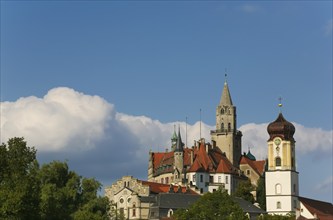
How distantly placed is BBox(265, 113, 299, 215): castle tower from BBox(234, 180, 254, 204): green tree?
10.9 m

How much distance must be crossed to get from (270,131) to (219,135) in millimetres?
29407

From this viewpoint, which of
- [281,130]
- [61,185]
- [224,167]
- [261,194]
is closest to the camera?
[61,185]

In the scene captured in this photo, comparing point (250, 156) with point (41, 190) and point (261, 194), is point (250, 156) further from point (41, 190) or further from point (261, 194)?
point (41, 190)

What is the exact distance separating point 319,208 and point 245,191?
51.1ft

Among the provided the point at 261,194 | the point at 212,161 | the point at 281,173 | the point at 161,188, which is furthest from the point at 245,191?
the point at 281,173

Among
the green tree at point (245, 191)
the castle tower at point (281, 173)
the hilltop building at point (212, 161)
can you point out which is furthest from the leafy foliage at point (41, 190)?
the hilltop building at point (212, 161)

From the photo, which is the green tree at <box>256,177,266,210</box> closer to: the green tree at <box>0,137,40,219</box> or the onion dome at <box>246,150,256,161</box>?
the onion dome at <box>246,150,256,161</box>

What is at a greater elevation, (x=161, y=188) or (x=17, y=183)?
(x=161, y=188)

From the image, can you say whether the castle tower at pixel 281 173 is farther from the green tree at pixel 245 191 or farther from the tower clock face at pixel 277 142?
the green tree at pixel 245 191

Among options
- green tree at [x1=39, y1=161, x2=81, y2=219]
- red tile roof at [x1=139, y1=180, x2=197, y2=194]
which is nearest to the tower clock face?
red tile roof at [x1=139, y1=180, x2=197, y2=194]

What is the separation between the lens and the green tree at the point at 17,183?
7462 centimetres

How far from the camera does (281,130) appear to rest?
142m

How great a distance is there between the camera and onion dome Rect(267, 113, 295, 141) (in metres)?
142

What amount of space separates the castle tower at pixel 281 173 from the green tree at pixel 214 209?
3403 centimetres
